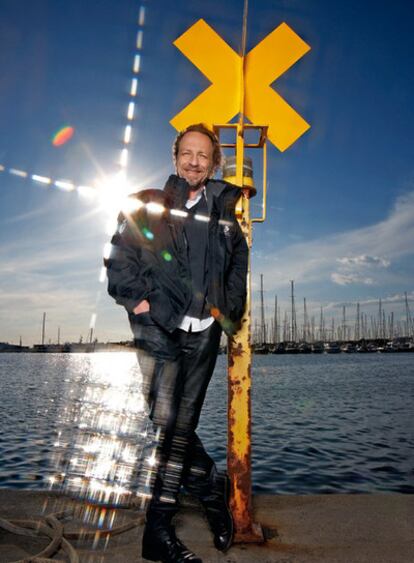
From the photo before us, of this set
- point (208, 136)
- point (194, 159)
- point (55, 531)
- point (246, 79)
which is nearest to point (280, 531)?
point (55, 531)

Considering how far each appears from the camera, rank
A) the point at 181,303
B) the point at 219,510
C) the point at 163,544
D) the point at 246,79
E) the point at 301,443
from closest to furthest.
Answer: the point at 163,544, the point at 181,303, the point at 219,510, the point at 246,79, the point at 301,443

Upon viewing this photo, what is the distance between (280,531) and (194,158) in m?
2.32

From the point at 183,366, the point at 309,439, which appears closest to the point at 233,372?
the point at 183,366

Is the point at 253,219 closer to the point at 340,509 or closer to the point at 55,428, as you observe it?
the point at 340,509

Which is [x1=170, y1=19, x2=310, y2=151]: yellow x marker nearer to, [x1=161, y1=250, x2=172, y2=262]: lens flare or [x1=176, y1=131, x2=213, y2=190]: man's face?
[x1=176, y1=131, x2=213, y2=190]: man's face

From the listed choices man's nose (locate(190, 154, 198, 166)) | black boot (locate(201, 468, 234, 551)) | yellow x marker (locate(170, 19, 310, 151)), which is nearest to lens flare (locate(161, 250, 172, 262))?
man's nose (locate(190, 154, 198, 166))

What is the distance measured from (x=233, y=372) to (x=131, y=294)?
833mm

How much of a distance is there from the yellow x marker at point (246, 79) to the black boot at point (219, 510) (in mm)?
2186

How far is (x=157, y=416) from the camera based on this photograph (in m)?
2.38

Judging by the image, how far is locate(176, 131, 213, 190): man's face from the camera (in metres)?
2.65

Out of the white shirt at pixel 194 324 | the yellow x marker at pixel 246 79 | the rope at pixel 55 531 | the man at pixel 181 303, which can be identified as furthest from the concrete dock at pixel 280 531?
the yellow x marker at pixel 246 79

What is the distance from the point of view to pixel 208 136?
270 centimetres

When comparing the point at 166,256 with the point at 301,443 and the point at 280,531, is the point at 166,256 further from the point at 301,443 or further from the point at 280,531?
the point at 301,443

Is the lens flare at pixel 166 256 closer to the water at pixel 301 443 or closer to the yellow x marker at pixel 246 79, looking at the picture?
the yellow x marker at pixel 246 79
